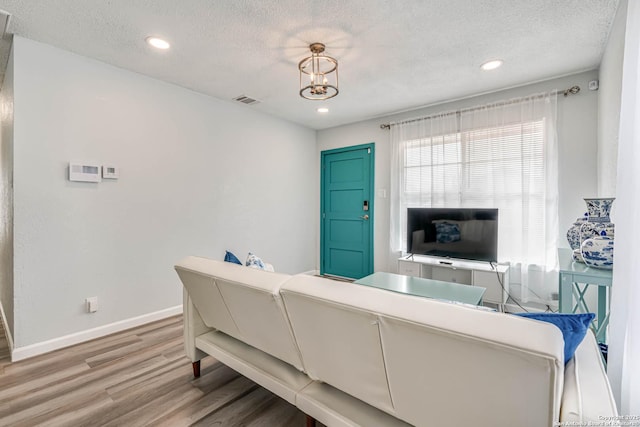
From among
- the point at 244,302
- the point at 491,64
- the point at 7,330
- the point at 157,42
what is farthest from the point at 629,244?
the point at 7,330

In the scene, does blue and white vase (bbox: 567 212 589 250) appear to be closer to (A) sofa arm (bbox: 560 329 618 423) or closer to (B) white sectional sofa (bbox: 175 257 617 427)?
(B) white sectional sofa (bbox: 175 257 617 427)

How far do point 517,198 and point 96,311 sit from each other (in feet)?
14.2

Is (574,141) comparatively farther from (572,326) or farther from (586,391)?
(586,391)

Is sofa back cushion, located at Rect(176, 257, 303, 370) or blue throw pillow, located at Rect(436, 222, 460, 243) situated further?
blue throw pillow, located at Rect(436, 222, 460, 243)

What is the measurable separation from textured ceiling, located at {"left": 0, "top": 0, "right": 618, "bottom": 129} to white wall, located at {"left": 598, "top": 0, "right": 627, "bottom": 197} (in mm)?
109

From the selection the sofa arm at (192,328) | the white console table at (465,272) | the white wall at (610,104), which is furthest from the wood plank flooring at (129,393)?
the white wall at (610,104)

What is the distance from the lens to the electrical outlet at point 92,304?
2.54m

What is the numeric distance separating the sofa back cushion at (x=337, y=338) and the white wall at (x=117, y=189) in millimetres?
2299

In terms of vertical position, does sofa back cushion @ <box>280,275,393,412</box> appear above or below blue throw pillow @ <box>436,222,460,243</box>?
below

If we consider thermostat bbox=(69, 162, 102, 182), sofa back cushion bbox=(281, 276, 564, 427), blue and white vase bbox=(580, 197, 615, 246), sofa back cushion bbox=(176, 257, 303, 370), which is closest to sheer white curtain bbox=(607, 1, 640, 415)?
sofa back cushion bbox=(281, 276, 564, 427)

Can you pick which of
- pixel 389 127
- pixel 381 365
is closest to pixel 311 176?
pixel 389 127

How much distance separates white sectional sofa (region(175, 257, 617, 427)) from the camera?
768mm

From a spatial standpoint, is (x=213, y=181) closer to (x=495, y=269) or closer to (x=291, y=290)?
(x=291, y=290)

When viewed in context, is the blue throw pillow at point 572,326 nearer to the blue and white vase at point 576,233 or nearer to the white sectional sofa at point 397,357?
the white sectional sofa at point 397,357
